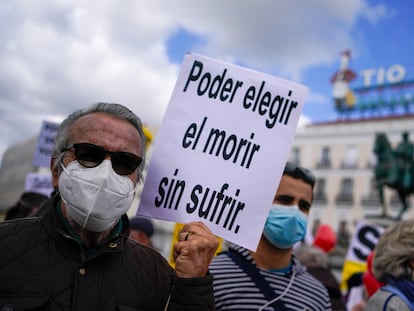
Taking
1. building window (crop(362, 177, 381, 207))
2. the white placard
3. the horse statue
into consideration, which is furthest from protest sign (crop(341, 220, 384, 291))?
building window (crop(362, 177, 381, 207))

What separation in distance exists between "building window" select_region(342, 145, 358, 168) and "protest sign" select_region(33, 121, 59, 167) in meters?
40.8

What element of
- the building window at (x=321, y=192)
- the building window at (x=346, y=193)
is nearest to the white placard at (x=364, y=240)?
the building window at (x=346, y=193)

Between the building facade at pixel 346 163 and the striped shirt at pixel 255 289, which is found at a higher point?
the building facade at pixel 346 163

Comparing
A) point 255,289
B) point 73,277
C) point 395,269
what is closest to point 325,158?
point 395,269

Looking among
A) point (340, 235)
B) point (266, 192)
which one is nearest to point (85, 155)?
point (266, 192)

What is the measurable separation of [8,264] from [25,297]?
0.13 m

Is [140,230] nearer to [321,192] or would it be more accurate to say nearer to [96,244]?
[96,244]

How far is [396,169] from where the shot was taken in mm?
13797

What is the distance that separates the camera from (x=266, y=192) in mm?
2041

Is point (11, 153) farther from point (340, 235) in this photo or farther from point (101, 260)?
point (101, 260)

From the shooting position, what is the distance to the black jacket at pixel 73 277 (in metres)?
1.51

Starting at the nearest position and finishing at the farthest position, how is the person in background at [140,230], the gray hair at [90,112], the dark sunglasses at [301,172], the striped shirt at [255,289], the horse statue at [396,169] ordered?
the gray hair at [90,112] → the striped shirt at [255,289] → the dark sunglasses at [301,172] → the person in background at [140,230] → the horse statue at [396,169]

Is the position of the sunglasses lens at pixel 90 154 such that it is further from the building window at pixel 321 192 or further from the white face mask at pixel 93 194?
the building window at pixel 321 192

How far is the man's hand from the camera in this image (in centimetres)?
167
